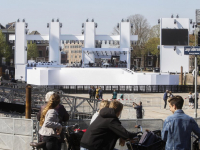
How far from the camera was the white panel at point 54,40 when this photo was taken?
203 ft

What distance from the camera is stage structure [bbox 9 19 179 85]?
4988cm

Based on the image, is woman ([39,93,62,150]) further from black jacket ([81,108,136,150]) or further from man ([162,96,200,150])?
man ([162,96,200,150])

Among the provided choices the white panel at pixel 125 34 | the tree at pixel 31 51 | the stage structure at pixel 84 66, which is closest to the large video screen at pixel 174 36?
the stage structure at pixel 84 66

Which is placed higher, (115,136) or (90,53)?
(90,53)

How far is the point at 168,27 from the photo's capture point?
60.6 meters

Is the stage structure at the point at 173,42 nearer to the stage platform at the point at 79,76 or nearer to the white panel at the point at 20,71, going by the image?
the stage platform at the point at 79,76

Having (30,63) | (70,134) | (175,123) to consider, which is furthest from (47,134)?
(30,63)

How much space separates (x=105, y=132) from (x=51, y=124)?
1608 mm

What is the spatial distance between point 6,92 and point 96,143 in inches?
640

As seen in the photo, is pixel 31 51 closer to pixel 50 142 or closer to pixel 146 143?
pixel 50 142

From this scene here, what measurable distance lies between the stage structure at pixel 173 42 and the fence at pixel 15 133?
51.1 m

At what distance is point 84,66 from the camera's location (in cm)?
5825

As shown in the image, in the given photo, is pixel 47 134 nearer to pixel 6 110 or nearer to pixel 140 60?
pixel 6 110

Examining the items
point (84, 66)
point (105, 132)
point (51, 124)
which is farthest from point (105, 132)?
point (84, 66)
